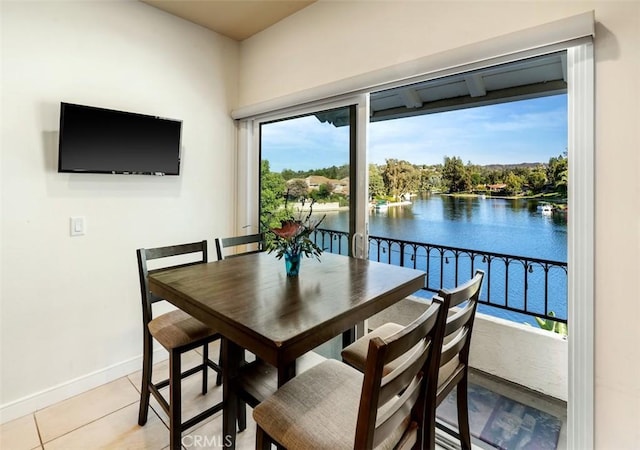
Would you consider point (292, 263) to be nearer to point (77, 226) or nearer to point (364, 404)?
point (364, 404)

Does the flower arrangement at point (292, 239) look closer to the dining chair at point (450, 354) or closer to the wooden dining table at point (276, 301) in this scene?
the wooden dining table at point (276, 301)

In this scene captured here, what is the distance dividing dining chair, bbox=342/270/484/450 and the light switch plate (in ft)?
6.49

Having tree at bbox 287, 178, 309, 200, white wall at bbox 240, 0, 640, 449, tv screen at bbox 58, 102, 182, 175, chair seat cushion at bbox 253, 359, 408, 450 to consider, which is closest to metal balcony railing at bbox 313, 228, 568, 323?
tree at bbox 287, 178, 309, 200

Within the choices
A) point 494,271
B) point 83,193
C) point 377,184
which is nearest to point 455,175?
point 377,184

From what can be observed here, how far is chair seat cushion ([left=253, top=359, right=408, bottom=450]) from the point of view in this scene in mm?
1031

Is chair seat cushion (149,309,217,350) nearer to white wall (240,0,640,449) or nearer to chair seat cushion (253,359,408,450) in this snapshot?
chair seat cushion (253,359,408,450)

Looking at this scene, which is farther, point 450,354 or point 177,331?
point 177,331

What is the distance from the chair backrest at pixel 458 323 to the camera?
1155 millimetres

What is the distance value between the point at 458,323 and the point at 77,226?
7.99 feet

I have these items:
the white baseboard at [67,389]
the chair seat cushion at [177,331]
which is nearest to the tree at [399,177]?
the chair seat cushion at [177,331]

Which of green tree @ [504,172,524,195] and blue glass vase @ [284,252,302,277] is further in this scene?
green tree @ [504,172,524,195]

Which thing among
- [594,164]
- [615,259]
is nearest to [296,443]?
[615,259]

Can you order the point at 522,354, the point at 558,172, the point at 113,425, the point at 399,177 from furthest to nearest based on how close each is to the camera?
the point at 399,177 < the point at 558,172 < the point at 522,354 < the point at 113,425

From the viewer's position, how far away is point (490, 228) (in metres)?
3.12
